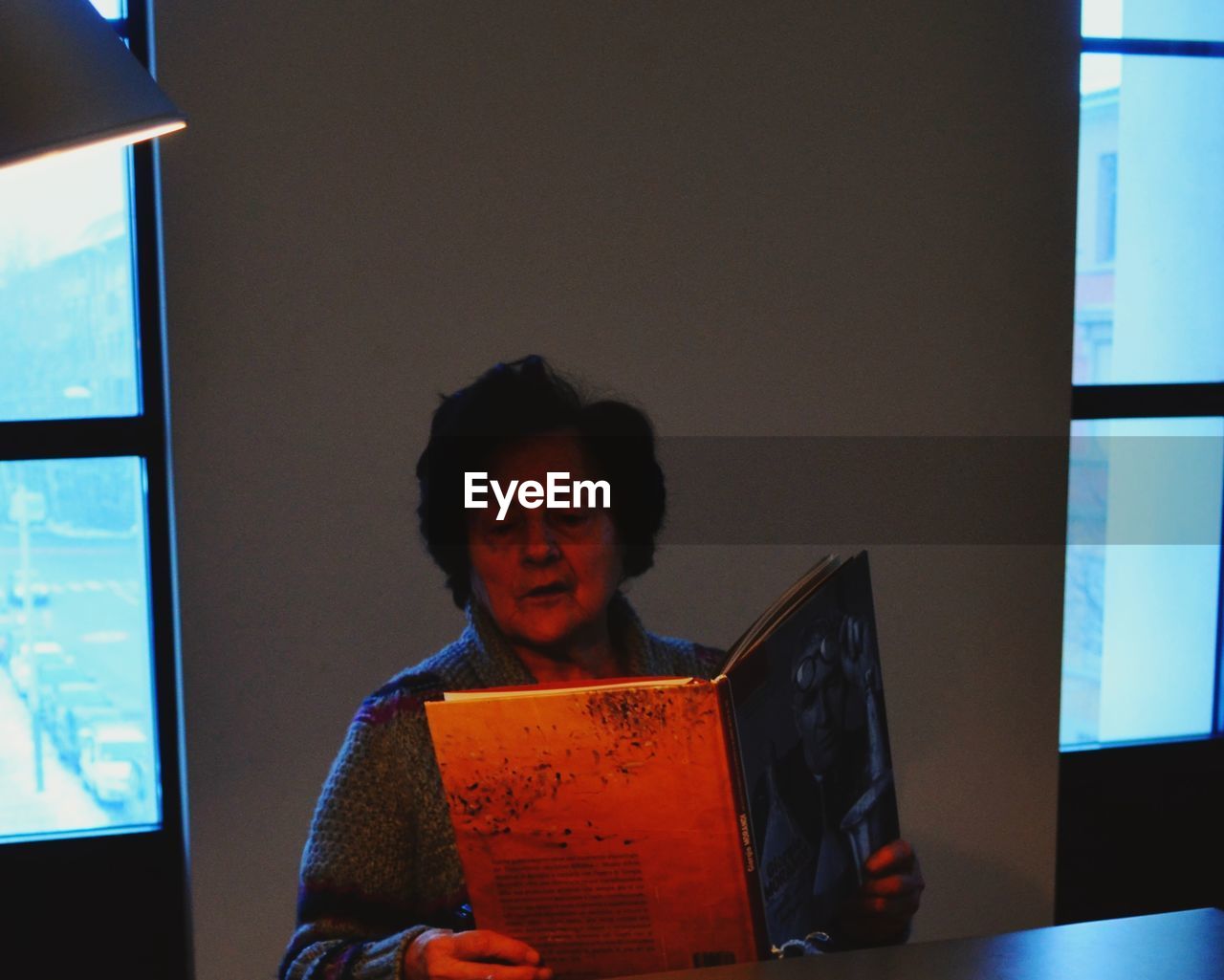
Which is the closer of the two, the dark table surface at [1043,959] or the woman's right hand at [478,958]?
the dark table surface at [1043,959]

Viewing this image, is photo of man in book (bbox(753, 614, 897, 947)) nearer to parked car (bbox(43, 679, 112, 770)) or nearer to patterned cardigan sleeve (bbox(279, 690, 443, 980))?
patterned cardigan sleeve (bbox(279, 690, 443, 980))

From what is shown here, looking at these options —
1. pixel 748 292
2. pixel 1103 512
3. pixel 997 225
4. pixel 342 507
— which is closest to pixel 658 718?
pixel 342 507

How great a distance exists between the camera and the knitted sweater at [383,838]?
47.5 inches

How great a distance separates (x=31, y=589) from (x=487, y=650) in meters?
1.09

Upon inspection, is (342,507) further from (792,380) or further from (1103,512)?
(1103,512)

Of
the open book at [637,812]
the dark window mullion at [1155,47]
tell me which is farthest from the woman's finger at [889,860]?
the dark window mullion at [1155,47]

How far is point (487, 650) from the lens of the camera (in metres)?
1.37

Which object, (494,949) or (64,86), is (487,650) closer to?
(494,949)

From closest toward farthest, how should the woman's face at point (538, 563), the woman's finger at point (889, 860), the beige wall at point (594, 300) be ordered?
the woman's finger at point (889, 860), the woman's face at point (538, 563), the beige wall at point (594, 300)

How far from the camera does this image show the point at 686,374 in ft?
7.41

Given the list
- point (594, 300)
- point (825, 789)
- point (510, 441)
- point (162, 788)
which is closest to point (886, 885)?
point (825, 789)

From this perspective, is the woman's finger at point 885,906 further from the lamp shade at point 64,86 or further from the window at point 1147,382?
the window at point 1147,382

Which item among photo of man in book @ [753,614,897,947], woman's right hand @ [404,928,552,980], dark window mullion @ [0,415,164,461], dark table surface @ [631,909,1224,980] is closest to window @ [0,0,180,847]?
dark window mullion @ [0,415,164,461]
